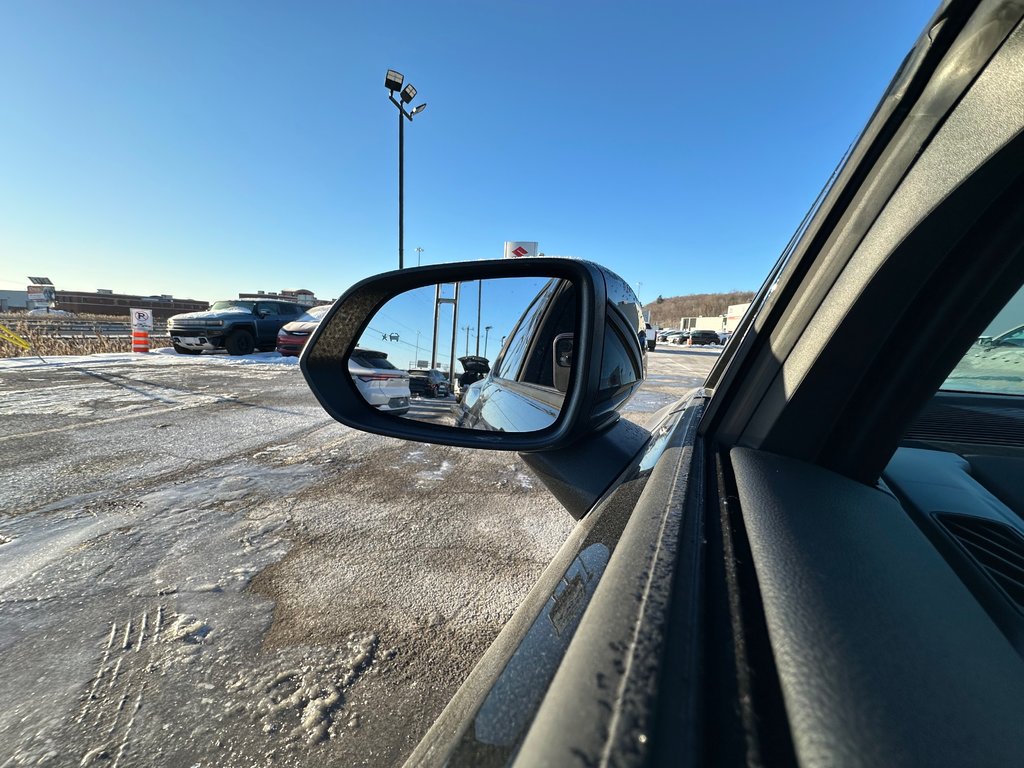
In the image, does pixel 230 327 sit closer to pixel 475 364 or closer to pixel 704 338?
pixel 475 364

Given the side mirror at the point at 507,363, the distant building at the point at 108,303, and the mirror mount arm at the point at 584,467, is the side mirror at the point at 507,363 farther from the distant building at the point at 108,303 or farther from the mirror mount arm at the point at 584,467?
the distant building at the point at 108,303

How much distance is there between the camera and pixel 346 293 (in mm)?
1872

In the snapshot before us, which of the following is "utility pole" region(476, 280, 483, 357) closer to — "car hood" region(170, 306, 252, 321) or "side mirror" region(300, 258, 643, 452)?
"side mirror" region(300, 258, 643, 452)

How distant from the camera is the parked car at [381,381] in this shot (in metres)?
2.18

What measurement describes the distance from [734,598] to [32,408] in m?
9.41

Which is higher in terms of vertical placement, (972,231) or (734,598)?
(972,231)

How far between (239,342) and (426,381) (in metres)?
15.9

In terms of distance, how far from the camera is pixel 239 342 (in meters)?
15.3

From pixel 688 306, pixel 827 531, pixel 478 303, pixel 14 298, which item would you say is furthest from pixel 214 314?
pixel 14 298

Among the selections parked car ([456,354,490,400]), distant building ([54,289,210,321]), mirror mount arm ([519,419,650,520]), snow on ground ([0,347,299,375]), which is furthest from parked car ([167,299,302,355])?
distant building ([54,289,210,321])

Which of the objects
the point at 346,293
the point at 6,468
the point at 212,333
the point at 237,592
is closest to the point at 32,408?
the point at 6,468

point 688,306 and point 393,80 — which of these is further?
point 688,306

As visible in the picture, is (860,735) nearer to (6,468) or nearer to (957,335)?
(957,335)

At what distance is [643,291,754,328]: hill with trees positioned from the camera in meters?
82.2
